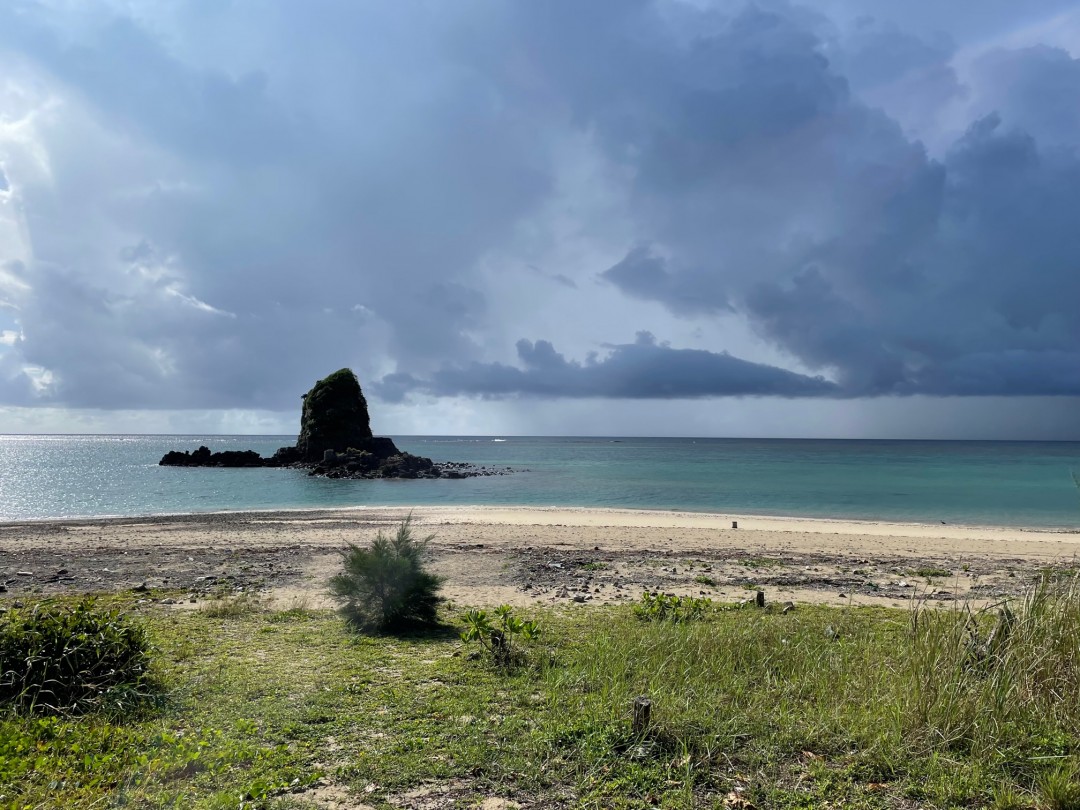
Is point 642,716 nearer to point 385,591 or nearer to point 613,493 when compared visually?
point 385,591

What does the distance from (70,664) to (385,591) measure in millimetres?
4657

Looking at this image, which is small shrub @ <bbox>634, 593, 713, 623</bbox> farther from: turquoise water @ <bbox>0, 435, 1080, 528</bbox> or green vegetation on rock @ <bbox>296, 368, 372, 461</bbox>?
green vegetation on rock @ <bbox>296, 368, 372, 461</bbox>

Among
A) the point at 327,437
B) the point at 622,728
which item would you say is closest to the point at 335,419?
the point at 327,437

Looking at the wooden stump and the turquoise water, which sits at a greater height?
the wooden stump

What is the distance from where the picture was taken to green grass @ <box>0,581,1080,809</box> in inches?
200

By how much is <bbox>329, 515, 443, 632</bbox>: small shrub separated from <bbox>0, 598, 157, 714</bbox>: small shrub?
3.62 metres

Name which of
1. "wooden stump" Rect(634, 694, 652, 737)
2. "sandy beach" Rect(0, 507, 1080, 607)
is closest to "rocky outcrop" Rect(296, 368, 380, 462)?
"sandy beach" Rect(0, 507, 1080, 607)

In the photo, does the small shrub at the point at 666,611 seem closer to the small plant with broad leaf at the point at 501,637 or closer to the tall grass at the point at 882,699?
the tall grass at the point at 882,699

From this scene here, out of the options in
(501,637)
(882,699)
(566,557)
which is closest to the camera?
(882,699)

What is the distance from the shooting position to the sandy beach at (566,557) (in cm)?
1469

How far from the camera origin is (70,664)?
6.69 metres

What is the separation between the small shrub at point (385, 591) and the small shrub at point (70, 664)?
143 inches

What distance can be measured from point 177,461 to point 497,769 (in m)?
105

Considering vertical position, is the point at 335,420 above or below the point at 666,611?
above
